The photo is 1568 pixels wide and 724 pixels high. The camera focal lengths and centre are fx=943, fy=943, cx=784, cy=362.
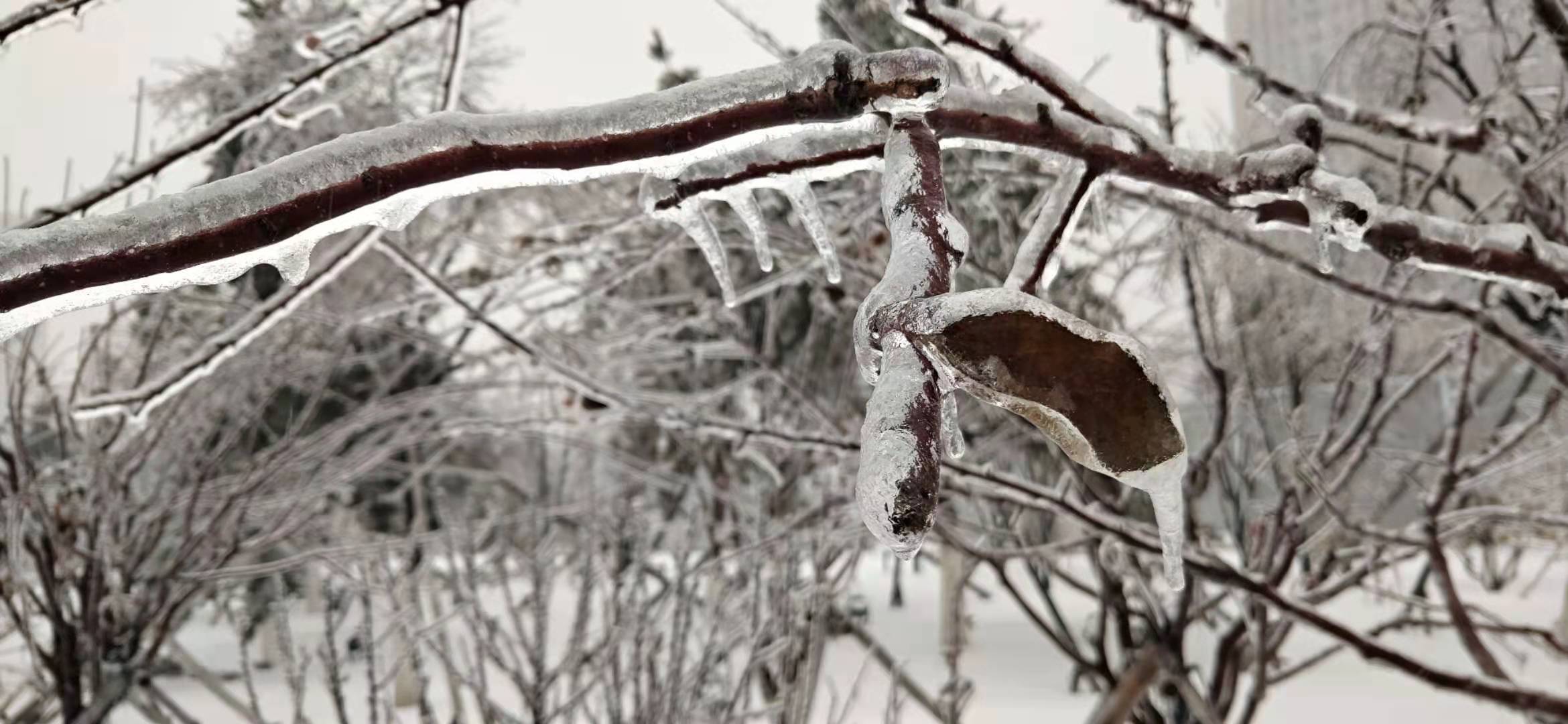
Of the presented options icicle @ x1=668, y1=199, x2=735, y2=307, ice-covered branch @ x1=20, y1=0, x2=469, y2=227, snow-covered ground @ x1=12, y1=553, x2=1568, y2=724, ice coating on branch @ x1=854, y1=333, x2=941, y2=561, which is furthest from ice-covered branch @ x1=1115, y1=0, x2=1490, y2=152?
snow-covered ground @ x1=12, y1=553, x2=1568, y2=724

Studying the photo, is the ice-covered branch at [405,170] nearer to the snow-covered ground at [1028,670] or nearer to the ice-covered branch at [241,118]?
the ice-covered branch at [241,118]

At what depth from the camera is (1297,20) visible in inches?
175

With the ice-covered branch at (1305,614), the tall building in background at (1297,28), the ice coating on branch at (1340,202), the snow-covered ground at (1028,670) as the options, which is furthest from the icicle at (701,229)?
the tall building in background at (1297,28)

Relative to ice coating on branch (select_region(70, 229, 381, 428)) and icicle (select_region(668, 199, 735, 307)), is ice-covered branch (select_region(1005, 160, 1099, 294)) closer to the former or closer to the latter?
icicle (select_region(668, 199, 735, 307))

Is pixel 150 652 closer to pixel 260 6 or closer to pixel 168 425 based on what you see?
pixel 168 425

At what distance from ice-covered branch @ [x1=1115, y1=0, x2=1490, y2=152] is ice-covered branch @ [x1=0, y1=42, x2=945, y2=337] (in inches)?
45.4

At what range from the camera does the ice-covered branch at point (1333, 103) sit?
4.88ft

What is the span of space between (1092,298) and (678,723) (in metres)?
2.54

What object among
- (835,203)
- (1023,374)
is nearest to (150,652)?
(835,203)

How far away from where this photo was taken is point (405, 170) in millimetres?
516

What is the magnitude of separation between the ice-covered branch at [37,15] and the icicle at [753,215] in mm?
881

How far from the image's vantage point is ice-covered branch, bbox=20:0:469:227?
109 centimetres

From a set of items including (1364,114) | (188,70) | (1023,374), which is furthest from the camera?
(188,70)

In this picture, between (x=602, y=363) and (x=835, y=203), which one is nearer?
(x=835, y=203)
